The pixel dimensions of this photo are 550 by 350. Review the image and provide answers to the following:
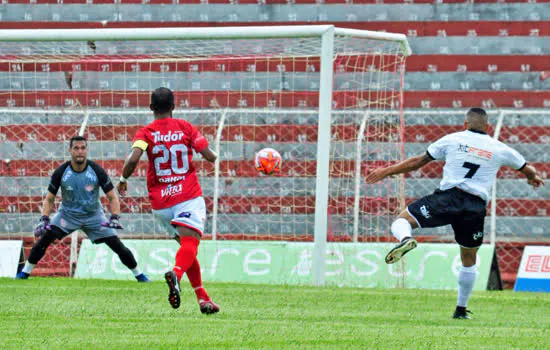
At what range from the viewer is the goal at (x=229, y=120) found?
14.7 m

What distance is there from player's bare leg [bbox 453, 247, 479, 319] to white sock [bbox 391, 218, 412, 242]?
565mm

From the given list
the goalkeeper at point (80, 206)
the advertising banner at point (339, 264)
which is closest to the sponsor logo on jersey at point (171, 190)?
the goalkeeper at point (80, 206)

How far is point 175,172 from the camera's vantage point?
8.62 m

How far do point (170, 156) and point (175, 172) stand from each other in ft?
0.45

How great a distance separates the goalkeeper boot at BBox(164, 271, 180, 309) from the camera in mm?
7750

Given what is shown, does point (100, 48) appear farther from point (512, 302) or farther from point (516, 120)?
point (512, 302)

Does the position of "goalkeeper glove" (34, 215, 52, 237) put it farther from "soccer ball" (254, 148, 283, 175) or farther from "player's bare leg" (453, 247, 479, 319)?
"player's bare leg" (453, 247, 479, 319)

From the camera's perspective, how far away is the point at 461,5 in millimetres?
19031

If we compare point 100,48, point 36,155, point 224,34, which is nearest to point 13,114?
point 36,155

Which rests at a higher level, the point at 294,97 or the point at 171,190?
the point at 294,97

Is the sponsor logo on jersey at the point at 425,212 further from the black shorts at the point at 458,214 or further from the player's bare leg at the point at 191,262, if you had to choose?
the player's bare leg at the point at 191,262

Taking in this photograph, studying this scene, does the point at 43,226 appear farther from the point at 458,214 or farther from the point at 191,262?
the point at 458,214

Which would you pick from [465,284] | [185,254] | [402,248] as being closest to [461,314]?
[465,284]

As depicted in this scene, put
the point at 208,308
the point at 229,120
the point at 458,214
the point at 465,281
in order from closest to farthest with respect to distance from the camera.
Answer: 1. the point at 208,308
2. the point at 458,214
3. the point at 465,281
4. the point at 229,120
